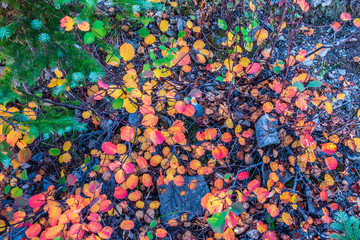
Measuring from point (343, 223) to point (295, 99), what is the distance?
1.44 m

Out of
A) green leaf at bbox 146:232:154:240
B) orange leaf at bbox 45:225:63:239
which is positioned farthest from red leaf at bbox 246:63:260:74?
orange leaf at bbox 45:225:63:239

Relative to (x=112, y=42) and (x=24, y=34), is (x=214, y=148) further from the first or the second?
(x=24, y=34)

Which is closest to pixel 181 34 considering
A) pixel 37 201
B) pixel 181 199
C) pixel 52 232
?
pixel 181 199

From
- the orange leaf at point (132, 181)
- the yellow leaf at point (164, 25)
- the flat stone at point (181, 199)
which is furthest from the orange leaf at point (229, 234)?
the yellow leaf at point (164, 25)

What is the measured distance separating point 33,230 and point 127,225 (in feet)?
3.19

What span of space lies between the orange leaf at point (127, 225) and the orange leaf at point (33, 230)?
2.82ft

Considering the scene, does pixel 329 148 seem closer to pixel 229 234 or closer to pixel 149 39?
pixel 229 234

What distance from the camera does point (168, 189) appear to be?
246 cm

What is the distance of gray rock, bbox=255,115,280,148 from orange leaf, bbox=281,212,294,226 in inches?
30.6

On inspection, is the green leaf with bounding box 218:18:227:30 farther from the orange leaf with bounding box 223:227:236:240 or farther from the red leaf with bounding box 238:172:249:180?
the orange leaf with bounding box 223:227:236:240

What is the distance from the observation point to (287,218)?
2236 mm

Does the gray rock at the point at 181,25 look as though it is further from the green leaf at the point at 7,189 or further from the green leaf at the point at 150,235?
the green leaf at the point at 7,189

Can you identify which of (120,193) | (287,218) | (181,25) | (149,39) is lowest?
(287,218)

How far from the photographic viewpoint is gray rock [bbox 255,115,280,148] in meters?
2.47
